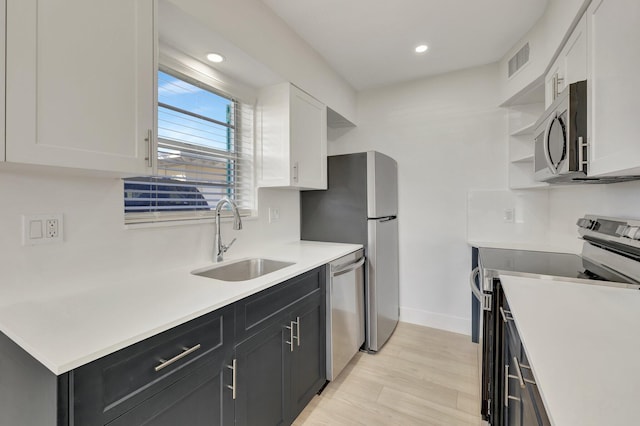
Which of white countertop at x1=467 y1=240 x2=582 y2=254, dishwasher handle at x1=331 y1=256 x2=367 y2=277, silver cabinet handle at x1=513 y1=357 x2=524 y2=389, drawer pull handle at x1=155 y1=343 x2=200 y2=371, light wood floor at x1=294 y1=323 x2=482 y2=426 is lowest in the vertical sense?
light wood floor at x1=294 y1=323 x2=482 y2=426

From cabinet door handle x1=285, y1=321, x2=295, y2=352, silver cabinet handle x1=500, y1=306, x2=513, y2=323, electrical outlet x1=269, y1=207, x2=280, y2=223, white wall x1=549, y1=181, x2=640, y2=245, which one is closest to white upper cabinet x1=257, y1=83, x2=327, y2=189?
electrical outlet x1=269, y1=207, x2=280, y2=223

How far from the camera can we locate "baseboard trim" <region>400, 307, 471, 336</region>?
2748mm

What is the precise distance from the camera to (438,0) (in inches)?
69.8

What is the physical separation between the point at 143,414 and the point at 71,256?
0.73 m

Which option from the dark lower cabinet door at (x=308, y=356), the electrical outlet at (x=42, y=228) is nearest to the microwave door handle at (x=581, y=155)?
the dark lower cabinet door at (x=308, y=356)

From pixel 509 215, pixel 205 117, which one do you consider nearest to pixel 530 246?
pixel 509 215

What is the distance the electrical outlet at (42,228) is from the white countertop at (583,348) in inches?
62.8

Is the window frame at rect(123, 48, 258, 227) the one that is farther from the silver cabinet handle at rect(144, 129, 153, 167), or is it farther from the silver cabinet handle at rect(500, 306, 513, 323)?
the silver cabinet handle at rect(500, 306, 513, 323)

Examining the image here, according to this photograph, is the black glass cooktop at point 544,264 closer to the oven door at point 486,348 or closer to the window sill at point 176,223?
the oven door at point 486,348

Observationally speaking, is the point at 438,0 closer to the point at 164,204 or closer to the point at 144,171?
the point at 144,171

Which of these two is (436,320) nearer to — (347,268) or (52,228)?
(347,268)

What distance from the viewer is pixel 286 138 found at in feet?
6.81

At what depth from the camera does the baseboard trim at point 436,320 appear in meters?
2.75

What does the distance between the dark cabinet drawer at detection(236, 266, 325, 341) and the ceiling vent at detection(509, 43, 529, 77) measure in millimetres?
2229
